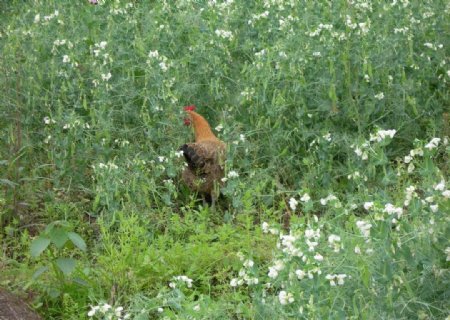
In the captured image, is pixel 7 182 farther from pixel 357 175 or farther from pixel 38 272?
pixel 357 175

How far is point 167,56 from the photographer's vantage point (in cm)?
738

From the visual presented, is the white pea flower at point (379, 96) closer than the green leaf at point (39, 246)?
No

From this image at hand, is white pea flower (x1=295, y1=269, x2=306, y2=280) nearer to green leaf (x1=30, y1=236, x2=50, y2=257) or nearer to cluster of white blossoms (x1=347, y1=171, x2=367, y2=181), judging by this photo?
cluster of white blossoms (x1=347, y1=171, x2=367, y2=181)

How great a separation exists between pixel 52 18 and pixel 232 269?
2.82 meters

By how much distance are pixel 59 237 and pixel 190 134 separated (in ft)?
5.95

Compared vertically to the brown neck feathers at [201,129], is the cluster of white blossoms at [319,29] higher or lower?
higher

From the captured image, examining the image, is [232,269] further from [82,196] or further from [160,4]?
[160,4]

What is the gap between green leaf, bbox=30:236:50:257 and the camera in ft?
16.3

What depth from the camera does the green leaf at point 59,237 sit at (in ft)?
16.5

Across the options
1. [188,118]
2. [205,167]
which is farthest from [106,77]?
[205,167]

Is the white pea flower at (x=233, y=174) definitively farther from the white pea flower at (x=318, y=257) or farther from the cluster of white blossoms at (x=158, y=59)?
the white pea flower at (x=318, y=257)

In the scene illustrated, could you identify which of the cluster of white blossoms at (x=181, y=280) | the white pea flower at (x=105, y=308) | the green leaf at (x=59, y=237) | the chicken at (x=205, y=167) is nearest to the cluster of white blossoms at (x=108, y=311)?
the white pea flower at (x=105, y=308)

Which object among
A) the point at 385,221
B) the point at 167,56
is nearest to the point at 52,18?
the point at 167,56

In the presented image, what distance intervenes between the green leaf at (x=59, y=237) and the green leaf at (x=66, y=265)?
76 mm
